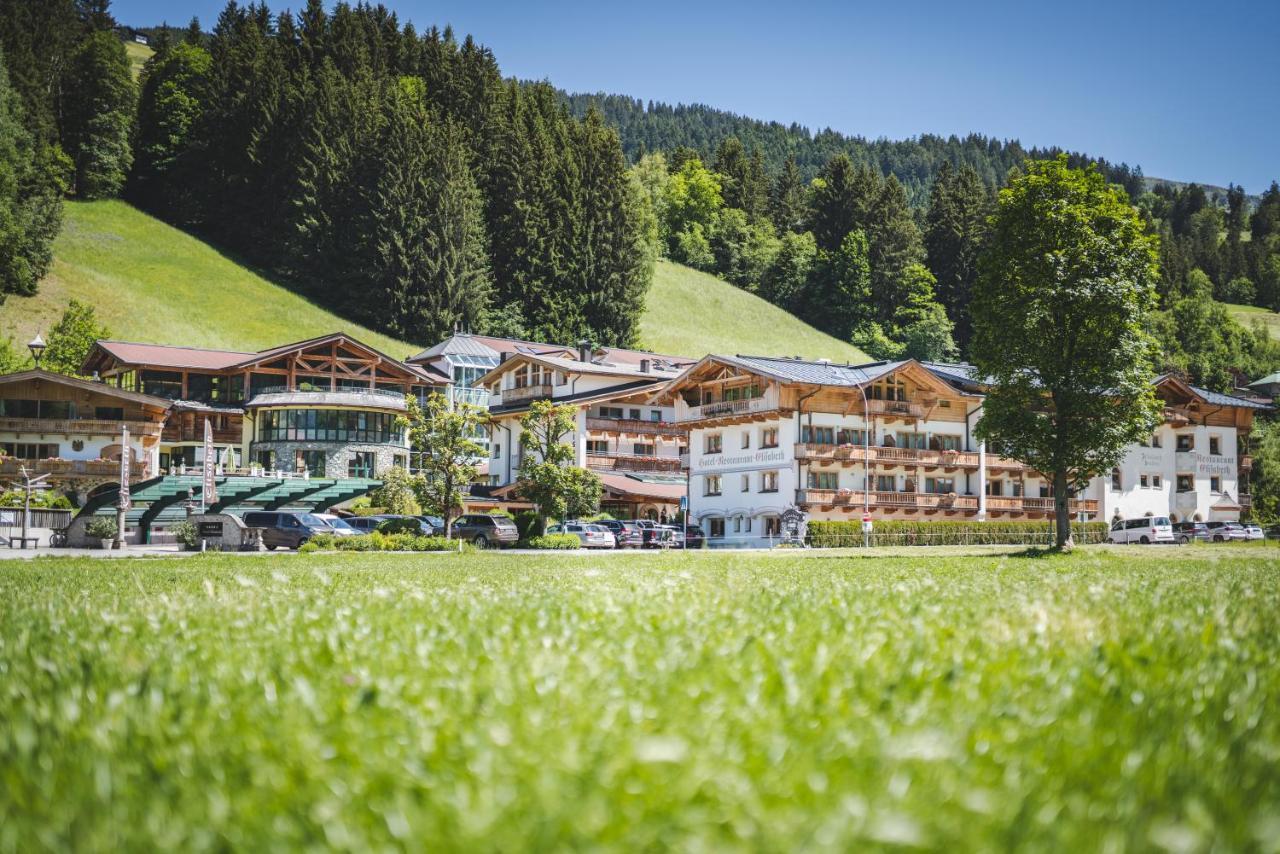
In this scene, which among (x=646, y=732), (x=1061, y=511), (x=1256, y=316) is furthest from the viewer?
(x=1256, y=316)

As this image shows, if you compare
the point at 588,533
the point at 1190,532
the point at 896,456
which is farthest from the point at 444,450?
the point at 1190,532

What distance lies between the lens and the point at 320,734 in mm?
5246

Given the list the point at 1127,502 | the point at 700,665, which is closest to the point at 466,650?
the point at 700,665

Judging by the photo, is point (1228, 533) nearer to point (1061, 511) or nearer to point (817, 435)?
point (817, 435)

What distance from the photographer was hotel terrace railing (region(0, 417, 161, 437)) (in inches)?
2955

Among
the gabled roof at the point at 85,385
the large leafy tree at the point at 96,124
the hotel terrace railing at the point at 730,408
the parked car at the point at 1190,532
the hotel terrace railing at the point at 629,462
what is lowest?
the parked car at the point at 1190,532

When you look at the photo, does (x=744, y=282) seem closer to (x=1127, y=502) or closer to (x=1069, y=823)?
(x=1127, y=502)

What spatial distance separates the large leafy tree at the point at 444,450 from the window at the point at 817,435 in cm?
2143

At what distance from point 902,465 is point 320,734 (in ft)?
220

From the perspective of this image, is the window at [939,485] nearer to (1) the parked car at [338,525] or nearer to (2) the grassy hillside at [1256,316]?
(1) the parked car at [338,525]

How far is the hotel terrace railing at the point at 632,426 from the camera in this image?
3073 inches

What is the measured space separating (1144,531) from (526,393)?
42967 mm

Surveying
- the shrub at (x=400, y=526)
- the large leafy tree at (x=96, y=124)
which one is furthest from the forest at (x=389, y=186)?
the shrub at (x=400, y=526)

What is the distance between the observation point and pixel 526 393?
85.1m
